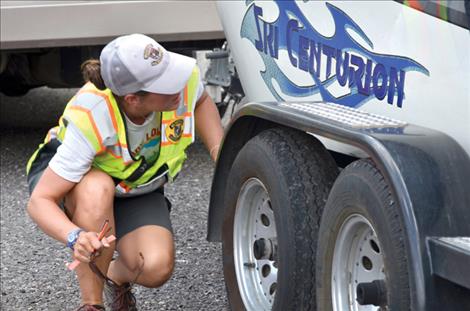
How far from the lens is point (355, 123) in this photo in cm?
335

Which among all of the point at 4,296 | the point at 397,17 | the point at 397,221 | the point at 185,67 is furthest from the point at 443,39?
the point at 4,296

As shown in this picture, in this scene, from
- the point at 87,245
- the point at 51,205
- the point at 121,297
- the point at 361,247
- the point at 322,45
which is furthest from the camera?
the point at 121,297

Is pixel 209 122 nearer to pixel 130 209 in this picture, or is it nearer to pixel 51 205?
pixel 130 209

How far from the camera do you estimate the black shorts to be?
4.38 metres

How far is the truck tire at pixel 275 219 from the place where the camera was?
3.70 metres

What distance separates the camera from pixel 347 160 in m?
4.04

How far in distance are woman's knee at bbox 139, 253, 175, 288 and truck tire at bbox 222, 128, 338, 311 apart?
0.22m

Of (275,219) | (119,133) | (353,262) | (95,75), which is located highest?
(95,75)

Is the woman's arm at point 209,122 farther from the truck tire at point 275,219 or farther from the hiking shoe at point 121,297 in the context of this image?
the hiking shoe at point 121,297

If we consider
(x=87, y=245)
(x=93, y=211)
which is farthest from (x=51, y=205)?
(x=87, y=245)

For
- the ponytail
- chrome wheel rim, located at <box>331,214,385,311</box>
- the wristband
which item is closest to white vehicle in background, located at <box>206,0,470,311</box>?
chrome wheel rim, located at <box>331,214,385,311</box>

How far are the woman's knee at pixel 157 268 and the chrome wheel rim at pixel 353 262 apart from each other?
0.92 m

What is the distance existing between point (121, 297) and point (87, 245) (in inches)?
25.7

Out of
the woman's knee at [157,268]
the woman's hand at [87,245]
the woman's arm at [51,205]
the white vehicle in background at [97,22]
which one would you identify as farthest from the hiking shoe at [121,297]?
the white vehicle in background at [97,22]
